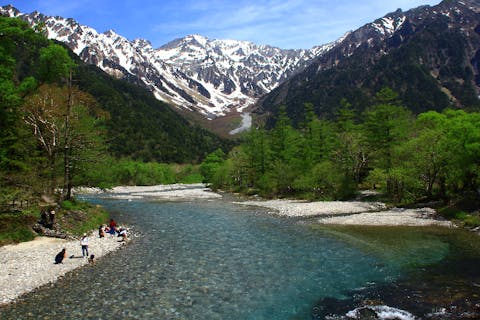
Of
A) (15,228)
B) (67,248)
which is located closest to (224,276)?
(67,248)

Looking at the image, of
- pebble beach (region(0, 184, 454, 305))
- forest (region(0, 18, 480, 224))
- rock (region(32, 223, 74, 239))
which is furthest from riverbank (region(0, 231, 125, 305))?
forest (region(0, 18, 480, 224))

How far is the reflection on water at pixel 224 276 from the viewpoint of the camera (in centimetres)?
1648

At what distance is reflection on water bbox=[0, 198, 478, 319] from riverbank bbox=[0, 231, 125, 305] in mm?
960

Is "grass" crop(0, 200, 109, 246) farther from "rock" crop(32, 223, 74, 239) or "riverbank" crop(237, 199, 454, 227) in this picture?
"riverbank" crop(237, 199, 454, 227)

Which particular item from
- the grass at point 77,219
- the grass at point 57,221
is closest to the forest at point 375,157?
the grass at point 77,219

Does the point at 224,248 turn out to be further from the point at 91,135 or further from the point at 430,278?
the point at 91,135

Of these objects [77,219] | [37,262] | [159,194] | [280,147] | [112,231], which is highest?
[280,147]

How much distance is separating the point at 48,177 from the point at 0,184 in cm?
899

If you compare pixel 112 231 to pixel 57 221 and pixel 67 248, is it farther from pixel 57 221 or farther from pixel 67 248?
pixel 67 248

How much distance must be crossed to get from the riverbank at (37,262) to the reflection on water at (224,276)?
96cm

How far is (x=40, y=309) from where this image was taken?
16.3 meters

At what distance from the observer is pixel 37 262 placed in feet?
75.3

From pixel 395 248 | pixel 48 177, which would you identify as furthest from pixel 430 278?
pixel 48 177

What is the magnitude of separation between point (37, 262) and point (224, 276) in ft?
39.7
